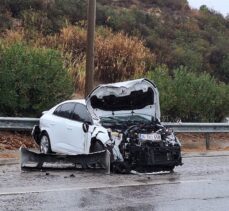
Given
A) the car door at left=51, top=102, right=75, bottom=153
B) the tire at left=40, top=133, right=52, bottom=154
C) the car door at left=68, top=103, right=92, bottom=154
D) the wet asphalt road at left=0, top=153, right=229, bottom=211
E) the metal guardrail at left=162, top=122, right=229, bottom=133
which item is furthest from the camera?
the metal guardrail at left=162, top=122, right=229, bottom=133

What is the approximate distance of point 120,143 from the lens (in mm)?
13055

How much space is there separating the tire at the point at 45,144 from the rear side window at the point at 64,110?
681 millimetres

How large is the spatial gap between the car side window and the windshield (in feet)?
1.23

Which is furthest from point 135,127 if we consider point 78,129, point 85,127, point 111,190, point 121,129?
point 111,190

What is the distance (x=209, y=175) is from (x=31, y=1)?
2533cm

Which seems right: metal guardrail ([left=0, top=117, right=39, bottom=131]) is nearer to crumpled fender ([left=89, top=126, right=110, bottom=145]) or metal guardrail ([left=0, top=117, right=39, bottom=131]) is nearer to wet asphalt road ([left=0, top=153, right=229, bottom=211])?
wet asphalt road ([left=0, top=153, right=229, bottom=211])

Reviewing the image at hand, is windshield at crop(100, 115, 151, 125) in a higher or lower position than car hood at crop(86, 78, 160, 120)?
lower

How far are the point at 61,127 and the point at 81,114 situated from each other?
0.77 m

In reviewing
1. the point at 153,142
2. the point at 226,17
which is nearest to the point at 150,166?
the point at 153,142

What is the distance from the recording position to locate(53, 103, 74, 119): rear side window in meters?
14.8

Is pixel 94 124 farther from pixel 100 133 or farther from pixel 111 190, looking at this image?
pixel 111 190

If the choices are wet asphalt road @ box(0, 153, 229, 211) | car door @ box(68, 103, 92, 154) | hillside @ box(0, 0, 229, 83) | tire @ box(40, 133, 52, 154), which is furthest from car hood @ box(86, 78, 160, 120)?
hillside @ box(0, 0, 229, 83)

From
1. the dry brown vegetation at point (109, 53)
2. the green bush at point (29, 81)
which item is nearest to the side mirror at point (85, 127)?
the green bush at point (29, 81)

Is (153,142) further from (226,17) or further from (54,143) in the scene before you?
(226,17)
